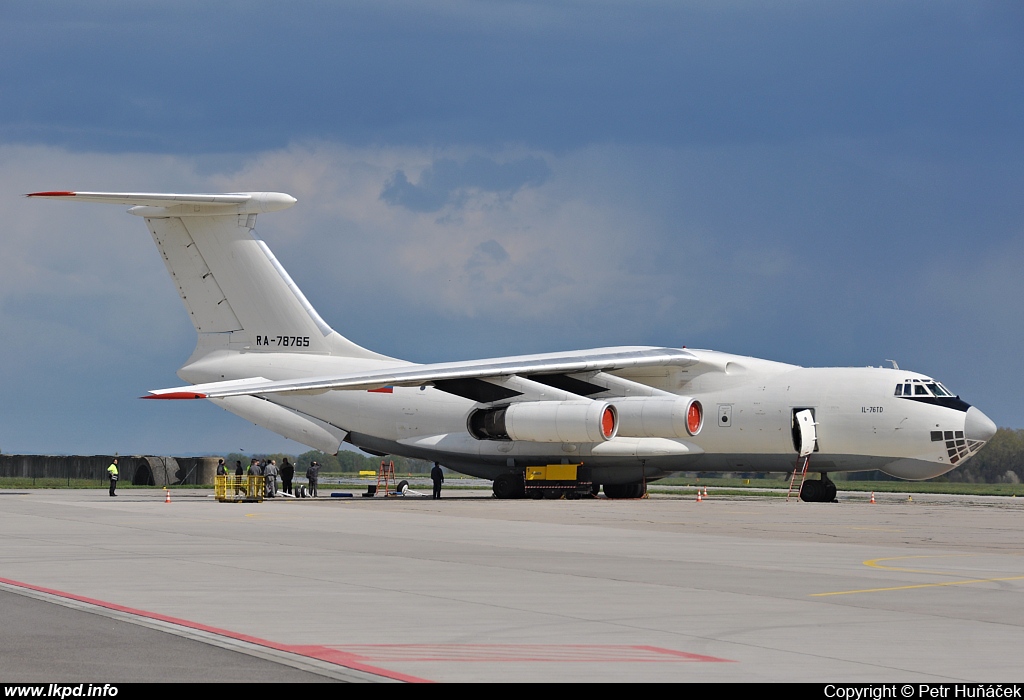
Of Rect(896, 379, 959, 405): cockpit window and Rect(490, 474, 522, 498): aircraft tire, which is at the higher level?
Rect(896, 379, 959, 405): cockpit window

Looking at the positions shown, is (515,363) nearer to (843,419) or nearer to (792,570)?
(843,419)

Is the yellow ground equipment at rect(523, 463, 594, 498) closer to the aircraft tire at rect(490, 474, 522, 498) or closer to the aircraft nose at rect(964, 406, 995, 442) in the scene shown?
the aircraft tire at rect(490, 474, 522, 498)

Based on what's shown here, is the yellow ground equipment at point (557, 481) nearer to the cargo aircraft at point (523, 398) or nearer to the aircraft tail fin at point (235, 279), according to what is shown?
the cargo aircraft at point (523, 398)

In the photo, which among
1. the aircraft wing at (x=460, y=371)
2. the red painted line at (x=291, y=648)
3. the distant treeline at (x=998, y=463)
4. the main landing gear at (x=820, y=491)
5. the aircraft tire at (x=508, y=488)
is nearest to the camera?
the red painted line at (x=291, y=648)

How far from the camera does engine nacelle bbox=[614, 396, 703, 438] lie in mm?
28875

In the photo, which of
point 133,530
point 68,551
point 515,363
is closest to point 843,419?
point 515,363

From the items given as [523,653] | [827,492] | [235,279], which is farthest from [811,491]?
[523,653]

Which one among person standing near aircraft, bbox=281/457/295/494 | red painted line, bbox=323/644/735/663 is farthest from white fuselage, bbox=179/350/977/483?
red painted line, bbox=323/644/735/663

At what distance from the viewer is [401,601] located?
9680mm

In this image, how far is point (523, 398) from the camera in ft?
103

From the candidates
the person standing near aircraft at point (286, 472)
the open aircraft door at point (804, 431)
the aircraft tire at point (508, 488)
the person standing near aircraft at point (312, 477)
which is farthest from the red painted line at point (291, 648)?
the person standing near aircraft at point (312, 477)

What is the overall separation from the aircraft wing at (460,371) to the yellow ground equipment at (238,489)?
225cm

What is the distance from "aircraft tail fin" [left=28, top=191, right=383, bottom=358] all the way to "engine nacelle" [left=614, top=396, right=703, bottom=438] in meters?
8.92

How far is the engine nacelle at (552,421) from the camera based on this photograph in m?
29.0
